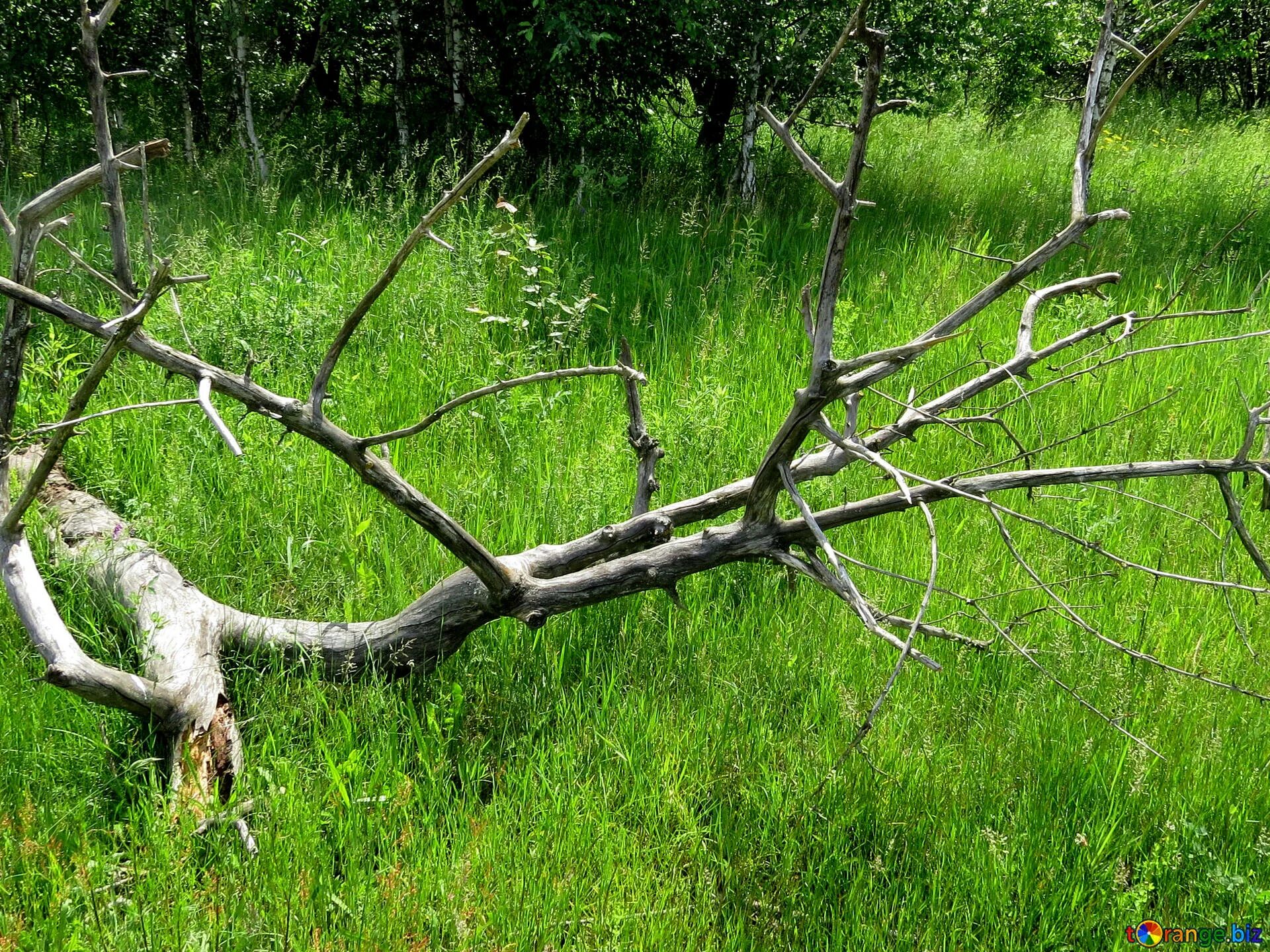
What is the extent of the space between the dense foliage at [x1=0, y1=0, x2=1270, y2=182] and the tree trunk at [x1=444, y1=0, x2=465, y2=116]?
0.05 feet

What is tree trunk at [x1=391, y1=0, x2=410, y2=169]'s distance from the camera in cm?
622

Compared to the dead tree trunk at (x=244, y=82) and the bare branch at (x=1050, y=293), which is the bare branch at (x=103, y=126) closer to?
the bare branch at (x=1050, y=293)

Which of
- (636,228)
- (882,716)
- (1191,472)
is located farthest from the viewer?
(636,228)

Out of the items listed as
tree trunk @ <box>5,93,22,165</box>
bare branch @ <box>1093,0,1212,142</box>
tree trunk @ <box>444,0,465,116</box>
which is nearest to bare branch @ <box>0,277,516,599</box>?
bare branch @ <box>1093,0,1212,142</box>

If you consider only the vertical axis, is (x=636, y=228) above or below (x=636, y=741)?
above

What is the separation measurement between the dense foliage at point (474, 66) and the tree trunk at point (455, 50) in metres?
0.01

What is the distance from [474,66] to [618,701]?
5447 millimetres


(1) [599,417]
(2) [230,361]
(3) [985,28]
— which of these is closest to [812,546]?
(1) [599,417]

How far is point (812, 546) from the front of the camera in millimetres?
2281

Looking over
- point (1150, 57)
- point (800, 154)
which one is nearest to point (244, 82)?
point (800, 154)

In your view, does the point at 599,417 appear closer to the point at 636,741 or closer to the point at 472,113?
the point at 636,741

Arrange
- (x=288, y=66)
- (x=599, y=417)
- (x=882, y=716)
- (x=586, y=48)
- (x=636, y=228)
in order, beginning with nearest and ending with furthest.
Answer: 1. (x=882, y=716)
2. (x=599, y=417)
3. (x=636, y=228)
4. (x=586, y=48)
5. (x=288, y=66)

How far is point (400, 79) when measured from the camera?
625cm

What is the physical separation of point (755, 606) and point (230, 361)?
8.27 feet
